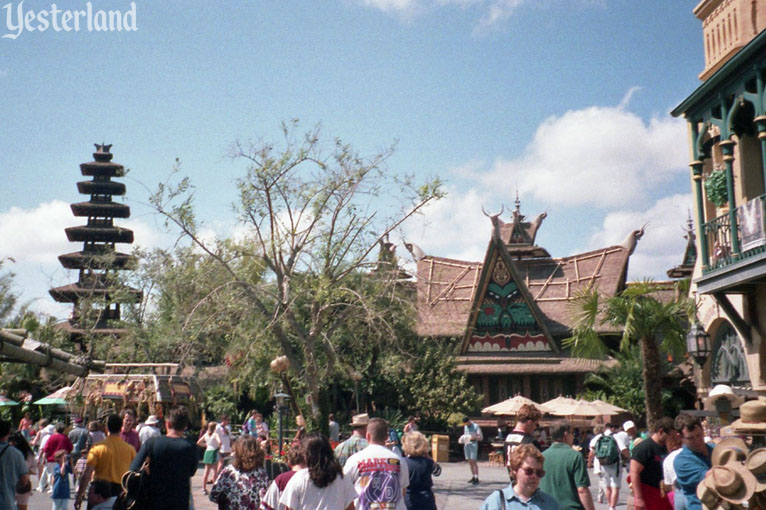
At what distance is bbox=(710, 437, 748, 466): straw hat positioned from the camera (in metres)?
5.37

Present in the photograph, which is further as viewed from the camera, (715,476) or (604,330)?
(604,330)

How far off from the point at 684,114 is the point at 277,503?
15671 millimetres

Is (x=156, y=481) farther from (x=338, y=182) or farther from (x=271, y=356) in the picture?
(x=271, y=356)

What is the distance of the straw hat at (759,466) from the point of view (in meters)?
5.00

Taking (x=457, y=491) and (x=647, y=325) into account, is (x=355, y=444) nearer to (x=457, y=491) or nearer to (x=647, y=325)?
(x=457, y=491)

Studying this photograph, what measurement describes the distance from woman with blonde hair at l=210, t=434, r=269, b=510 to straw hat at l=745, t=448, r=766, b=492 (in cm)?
353

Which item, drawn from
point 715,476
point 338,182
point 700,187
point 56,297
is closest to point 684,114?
point 700,187

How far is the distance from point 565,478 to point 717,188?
13.8 meters

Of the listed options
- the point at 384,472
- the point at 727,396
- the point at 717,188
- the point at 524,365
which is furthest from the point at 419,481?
the point at 524,365

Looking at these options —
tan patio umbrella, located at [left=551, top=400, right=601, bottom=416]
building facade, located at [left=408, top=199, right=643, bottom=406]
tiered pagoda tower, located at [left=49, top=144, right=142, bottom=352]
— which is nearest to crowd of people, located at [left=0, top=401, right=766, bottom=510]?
tan patio umbrella, located at [left=551, top=400, right=601, bottom=416]

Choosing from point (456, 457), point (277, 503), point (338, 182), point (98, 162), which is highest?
point (98, 162)

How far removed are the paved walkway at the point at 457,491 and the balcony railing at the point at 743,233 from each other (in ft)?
17.1

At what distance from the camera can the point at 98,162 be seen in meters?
61.7

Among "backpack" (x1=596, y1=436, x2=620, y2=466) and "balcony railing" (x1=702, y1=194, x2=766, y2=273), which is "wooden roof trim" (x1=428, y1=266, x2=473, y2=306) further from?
"backpack" (x1=596, y1=436, x2=620, y2=466)
